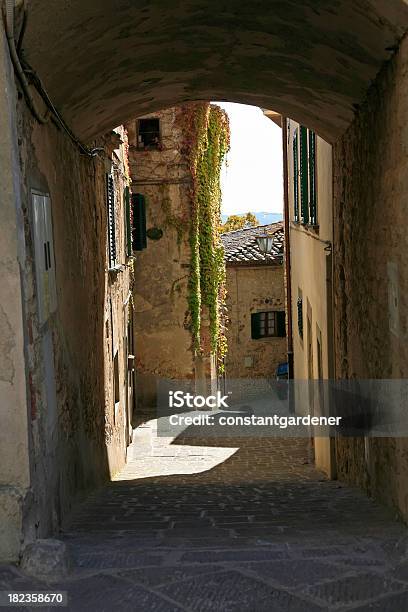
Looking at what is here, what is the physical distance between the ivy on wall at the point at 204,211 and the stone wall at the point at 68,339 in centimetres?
797

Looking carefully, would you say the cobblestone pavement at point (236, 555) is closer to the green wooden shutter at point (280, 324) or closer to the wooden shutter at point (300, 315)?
the wooden shutter at point (300, 315)

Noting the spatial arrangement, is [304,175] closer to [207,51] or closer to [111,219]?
[111,219]

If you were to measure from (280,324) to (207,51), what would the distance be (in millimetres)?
20354

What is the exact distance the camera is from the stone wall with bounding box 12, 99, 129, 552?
15.0 ft

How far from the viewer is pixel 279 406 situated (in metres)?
21.8

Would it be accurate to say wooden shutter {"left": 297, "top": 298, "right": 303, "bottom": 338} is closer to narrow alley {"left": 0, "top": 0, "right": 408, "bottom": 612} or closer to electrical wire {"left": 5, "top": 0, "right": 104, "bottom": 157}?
narrow alley {"left": 0, "top": 0, "right": 408, "bottom": 612}

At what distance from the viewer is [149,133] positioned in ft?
64.0

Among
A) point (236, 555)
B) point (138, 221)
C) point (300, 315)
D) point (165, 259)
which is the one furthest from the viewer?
point (165, 259)

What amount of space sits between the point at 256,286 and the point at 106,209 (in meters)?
15.7

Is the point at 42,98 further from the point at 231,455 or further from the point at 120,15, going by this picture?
the point at 231,455

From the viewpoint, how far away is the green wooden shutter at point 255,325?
26.2 metres

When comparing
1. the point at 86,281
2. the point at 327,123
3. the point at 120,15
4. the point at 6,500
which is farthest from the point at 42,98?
the point at 327,123

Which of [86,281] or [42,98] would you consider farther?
[86,281]

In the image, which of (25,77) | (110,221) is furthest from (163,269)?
(25,77)
